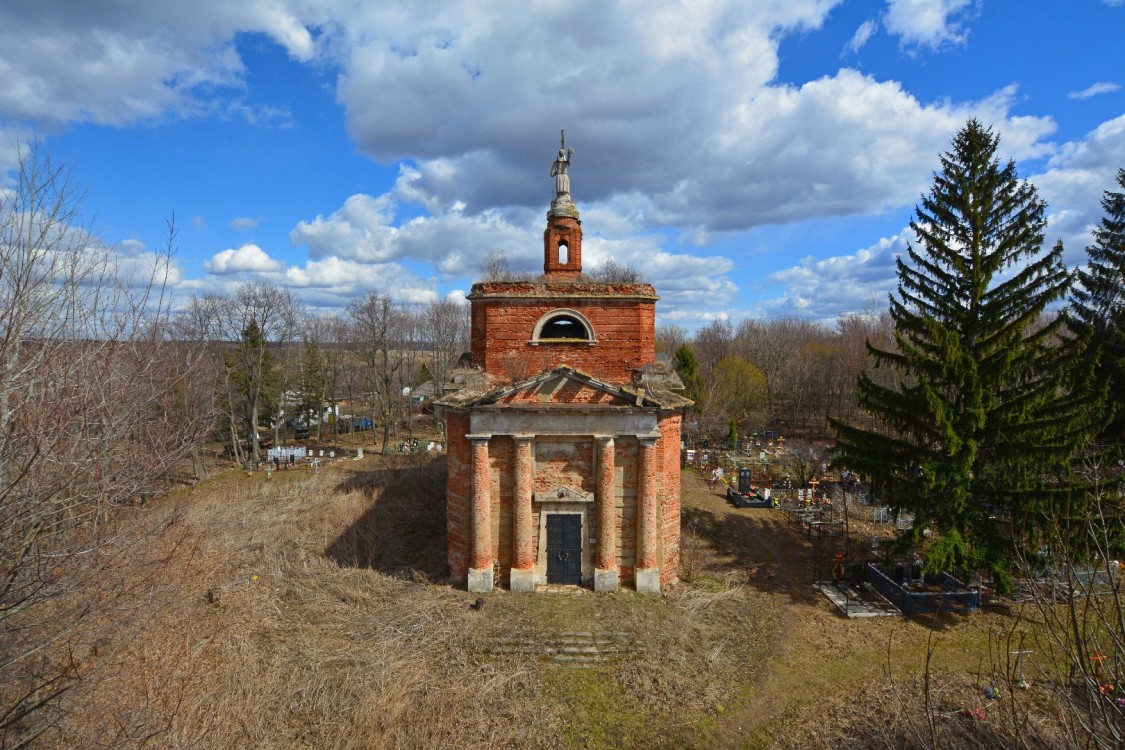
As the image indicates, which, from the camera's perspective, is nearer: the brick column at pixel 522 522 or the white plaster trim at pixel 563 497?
the brick column at pixel 522 522

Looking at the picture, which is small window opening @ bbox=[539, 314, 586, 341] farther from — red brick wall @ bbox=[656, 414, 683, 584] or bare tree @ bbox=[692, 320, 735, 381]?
bare tree @ bbox=[692, 320, 735, 381]

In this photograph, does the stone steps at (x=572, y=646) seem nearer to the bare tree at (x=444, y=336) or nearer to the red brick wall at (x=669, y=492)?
the red brick wall at (x=669, y=492)

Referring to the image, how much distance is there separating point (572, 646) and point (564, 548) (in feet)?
8.43

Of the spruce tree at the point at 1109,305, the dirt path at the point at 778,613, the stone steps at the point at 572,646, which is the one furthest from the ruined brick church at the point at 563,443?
the spruce tree at the point at 1109,305

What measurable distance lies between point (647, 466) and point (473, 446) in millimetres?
3973

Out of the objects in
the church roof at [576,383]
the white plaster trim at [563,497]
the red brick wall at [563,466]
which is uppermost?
the church roof at [576,383]

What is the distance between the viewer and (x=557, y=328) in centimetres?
1400

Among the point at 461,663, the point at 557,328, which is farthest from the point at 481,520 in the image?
the point at 557,328

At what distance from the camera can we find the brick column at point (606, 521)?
1298cm

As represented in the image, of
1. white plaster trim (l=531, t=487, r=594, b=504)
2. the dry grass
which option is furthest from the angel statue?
the dry grass

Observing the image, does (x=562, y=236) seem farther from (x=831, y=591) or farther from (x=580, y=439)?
(x=831, y=591)

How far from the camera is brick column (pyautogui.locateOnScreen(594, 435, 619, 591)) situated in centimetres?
1298

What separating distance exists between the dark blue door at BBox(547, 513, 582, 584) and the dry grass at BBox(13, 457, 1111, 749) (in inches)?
27.1

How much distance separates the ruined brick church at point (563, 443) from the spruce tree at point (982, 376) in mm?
5515
